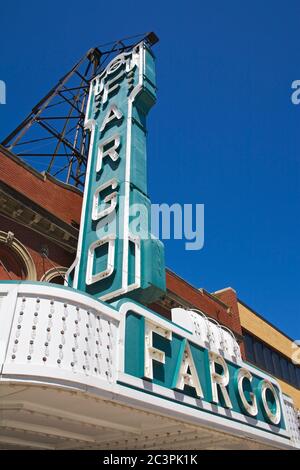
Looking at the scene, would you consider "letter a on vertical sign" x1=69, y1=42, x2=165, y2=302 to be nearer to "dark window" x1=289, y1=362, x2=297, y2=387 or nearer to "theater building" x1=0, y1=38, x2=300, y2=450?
"theater building" x1=0, y1=38, x2=300, y2=450

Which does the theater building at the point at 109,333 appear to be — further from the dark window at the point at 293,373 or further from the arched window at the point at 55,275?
the dark window at the point at 293,373

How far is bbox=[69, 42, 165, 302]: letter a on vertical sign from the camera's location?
908cm

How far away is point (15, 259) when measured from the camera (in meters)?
10.5

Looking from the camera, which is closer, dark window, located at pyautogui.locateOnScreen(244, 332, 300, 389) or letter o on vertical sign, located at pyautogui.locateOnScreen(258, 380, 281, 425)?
letter o on vertical sign, located at pyautogui.locateOnScreen(258, 380, 281, 425)

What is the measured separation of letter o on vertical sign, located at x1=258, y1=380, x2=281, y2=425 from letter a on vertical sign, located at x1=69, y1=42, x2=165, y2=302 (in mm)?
3597

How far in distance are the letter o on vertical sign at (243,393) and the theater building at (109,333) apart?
2 cm

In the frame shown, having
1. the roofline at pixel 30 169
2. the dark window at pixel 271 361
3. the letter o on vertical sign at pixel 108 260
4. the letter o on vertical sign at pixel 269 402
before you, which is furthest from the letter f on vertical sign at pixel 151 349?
the dark window at pixel 271 361

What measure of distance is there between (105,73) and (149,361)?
11.0 meters

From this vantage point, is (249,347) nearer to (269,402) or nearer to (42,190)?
(269,402)

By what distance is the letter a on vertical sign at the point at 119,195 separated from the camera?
357 inches

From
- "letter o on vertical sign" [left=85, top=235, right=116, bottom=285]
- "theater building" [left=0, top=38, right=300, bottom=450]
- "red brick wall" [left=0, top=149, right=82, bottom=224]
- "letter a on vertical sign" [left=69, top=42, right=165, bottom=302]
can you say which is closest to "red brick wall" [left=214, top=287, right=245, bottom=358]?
"theater building" [left=0, top=38, right=300, bottom=450]

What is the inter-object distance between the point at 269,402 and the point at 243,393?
4.93 feet

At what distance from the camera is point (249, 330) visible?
833 inches
